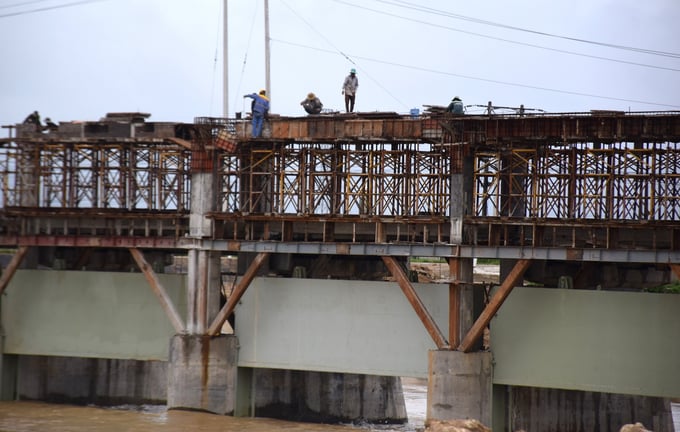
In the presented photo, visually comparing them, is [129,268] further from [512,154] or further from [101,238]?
[512,154]

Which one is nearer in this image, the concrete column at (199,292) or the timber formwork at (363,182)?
the timber formwork at (363,182)

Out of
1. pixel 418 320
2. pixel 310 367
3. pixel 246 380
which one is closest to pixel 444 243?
pixel 418 320

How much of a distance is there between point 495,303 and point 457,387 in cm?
308

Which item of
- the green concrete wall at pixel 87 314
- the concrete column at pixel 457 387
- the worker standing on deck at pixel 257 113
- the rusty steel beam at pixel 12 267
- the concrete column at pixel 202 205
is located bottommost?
the concrete column at pixel 457 387

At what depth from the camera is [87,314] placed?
46.5 m

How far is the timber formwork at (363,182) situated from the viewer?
3756 centimetres

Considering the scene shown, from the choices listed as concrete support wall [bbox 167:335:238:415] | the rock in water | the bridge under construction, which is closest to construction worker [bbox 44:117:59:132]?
the bridge under construction

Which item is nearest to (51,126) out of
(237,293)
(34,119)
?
(34,119)

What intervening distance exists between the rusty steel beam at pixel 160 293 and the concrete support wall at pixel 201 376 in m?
0.55

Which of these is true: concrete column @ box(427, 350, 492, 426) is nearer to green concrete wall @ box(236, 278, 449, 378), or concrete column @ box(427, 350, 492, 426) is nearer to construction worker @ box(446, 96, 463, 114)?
green concrete wall @ box(236, 278, 449, 378)

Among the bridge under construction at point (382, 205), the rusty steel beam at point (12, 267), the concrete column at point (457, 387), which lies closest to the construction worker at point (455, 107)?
the bridge under construction at point (382, 205)

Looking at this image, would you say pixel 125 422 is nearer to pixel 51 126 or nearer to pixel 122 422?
pixel 122 422

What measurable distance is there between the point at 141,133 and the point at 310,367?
1100 centimetres

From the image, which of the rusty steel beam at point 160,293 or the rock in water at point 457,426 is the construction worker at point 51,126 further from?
the rock in water at point 457,426
